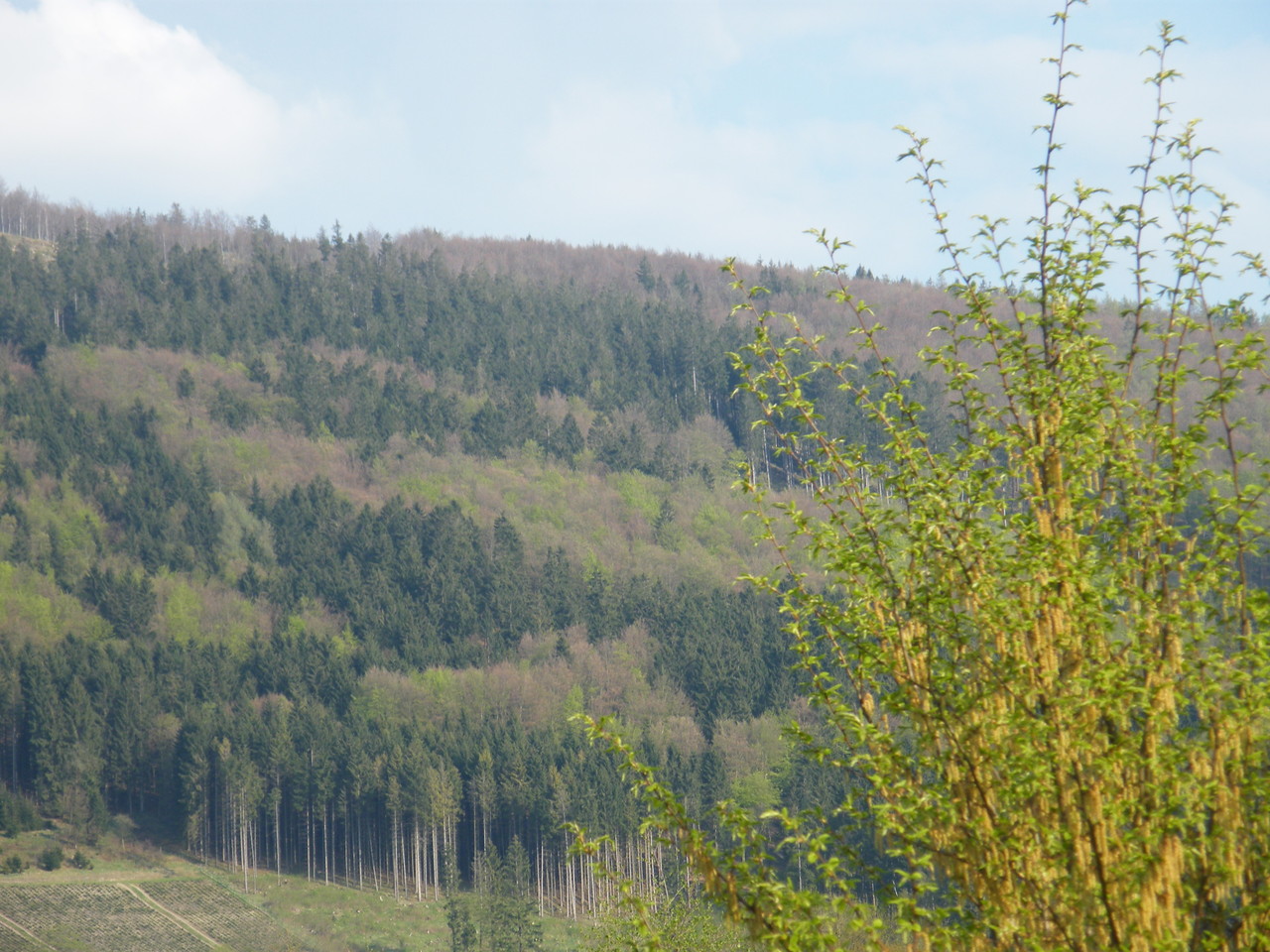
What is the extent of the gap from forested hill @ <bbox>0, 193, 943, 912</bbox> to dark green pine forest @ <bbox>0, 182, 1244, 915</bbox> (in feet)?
1.16

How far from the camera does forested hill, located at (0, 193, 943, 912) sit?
274 feet

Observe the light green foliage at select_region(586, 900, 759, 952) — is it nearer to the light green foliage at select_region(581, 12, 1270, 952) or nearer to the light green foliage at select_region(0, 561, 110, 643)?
the light green foliage at select_region(581, 12, 1270, 952)

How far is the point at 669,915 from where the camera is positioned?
28.7 m

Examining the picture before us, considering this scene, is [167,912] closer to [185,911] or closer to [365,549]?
[185,911]

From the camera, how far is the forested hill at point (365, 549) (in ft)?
274

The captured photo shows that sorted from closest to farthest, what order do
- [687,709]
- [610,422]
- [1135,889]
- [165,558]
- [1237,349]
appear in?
[1135,889] < [1237,349] < [687,709] < [165,558] < [610,422]

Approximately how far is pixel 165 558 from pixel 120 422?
73.9 feet

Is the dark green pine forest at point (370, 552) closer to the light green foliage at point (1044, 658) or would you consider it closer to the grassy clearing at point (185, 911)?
the grassy clearing at point (185, 911)

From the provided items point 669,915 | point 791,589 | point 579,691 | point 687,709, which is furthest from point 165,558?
point 791,589

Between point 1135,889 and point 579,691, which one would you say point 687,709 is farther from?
point 1135,889

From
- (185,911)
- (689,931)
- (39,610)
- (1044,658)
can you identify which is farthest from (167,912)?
(1044,658)

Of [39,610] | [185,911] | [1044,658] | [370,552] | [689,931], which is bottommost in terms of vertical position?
[185,911]

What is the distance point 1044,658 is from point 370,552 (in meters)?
122

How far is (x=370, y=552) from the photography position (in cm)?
12469
